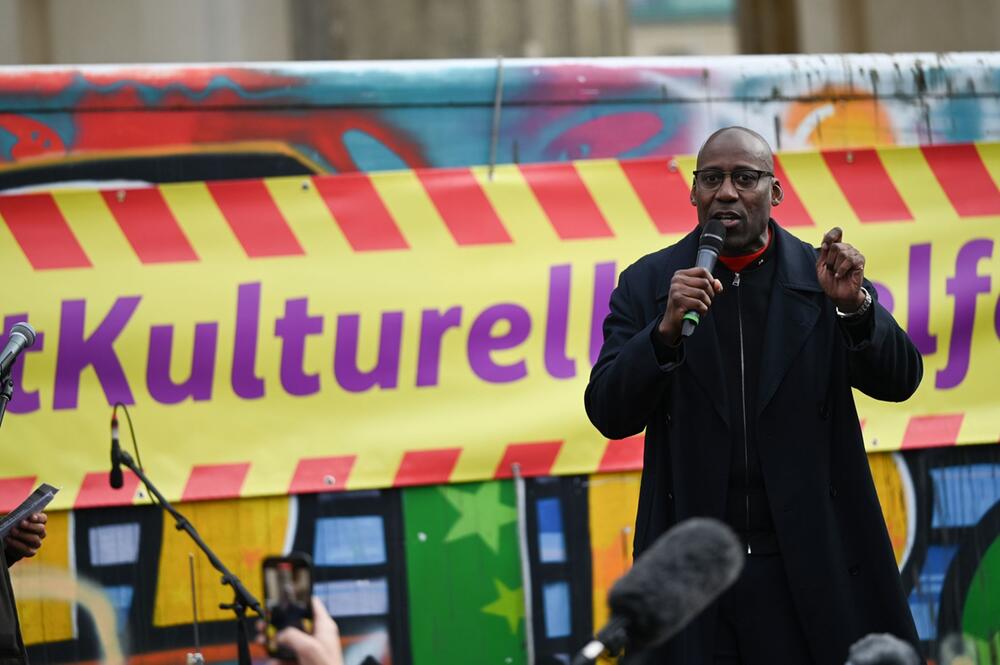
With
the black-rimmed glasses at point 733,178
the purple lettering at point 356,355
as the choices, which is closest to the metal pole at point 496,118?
the purple lettering at point 356,355

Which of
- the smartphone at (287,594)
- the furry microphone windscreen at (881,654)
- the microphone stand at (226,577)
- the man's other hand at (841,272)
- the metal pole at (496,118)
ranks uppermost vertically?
the metal pole at (496,118)

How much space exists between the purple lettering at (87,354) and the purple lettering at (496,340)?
1.24 metres

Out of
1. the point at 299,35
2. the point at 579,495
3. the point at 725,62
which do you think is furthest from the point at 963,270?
the point at 299,35

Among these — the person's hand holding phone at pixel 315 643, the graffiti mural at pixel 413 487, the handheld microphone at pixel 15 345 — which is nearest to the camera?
the person's hand holding phone at pixel 315 643

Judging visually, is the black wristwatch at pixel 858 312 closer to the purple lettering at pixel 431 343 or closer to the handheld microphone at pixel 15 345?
the purple lettering at pixel 431 343

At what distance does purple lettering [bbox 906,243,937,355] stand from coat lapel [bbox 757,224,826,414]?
5.88 ft

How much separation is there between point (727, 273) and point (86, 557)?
2.57 m

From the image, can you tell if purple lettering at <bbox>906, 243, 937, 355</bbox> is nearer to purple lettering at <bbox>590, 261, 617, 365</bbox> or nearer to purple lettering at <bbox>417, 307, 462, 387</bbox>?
purple lettering at <bbox>590, 261, 617, 365</bbox>

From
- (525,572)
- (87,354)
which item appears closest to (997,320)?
(525,572)

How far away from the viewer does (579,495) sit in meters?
5.13

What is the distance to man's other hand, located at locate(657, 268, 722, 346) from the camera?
323 cm

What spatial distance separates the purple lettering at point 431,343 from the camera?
5.11m

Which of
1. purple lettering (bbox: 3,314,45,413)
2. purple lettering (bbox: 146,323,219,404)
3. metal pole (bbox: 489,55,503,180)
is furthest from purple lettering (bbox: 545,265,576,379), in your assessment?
purple lettering (bbox: 3,314,45,413)

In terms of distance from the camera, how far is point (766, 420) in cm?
354
